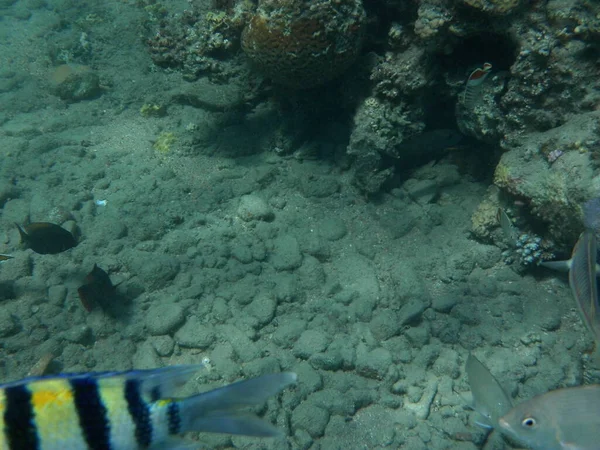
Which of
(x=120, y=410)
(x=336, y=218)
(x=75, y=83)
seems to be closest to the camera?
(x=120, y=410)

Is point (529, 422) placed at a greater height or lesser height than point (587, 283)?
lesser

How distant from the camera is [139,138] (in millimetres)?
6379

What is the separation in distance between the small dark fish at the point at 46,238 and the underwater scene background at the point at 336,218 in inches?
0.9

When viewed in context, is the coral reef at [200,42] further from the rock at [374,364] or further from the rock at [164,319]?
the rock at [374,364]

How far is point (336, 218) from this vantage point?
5250 mm

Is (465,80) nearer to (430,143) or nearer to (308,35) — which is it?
(430,143)

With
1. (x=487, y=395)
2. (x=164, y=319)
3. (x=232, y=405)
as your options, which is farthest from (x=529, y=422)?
(x=164, y=319)

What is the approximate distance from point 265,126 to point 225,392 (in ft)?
17.8

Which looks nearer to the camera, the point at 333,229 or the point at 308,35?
the point at 308,35

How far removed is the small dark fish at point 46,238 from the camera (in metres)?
4.18

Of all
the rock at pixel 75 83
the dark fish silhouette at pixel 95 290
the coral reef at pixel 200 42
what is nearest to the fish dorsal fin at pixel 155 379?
the dark fish silhouette at pixel 95 290

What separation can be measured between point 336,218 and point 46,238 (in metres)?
3.47

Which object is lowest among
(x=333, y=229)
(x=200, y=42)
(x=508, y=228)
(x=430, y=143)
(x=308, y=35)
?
(x=333, y=229)

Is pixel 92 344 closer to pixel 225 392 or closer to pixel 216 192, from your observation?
pixel 216 192
